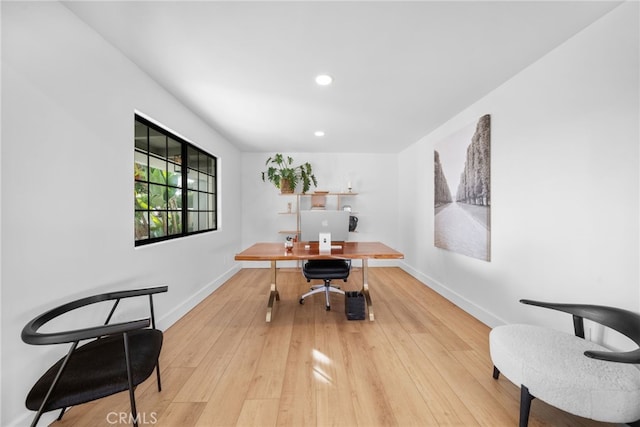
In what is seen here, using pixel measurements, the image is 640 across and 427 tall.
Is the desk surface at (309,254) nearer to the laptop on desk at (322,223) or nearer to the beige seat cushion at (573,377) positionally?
the laptop on desk at (322,223)

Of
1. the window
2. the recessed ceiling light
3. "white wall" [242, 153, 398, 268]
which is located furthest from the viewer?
"white wall" [242, 153, 398, 268]

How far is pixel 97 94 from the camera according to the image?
175 centimetres

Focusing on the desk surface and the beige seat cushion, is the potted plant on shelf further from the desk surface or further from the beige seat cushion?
the beige seat cushion

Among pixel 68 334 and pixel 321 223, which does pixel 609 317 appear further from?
pixel 68 334

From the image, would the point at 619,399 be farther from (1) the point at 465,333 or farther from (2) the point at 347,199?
(2) the point at 347,199

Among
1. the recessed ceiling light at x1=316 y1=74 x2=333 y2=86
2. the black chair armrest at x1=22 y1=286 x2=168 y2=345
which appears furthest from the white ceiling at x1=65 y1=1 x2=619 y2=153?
the black chair armrest at x1=22 y1=286 x2=168 y2=345

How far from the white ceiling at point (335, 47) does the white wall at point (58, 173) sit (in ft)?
0.87

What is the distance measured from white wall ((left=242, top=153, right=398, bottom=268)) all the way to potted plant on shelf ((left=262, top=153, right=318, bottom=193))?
150 millimetres

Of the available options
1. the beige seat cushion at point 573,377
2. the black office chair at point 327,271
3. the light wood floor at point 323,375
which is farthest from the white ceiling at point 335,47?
the light wood floor at point 323,375

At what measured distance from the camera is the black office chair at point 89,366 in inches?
41.6

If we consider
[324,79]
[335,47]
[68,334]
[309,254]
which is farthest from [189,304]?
[335,47]

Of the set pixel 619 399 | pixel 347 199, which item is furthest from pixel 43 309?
pixel 347 199

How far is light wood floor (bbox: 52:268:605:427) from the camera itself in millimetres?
1473

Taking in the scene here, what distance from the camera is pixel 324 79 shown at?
2283 mm
